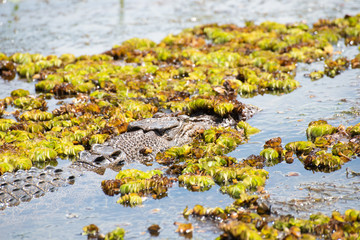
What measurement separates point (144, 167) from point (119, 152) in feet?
1.88

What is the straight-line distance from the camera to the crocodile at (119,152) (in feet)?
21.0

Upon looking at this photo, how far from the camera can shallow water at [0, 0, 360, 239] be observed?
5.66m

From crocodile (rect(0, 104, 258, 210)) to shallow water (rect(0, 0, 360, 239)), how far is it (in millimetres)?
184

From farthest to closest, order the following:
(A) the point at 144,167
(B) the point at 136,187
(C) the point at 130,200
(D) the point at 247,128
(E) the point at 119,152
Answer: (D) the point at 247,128 → (E) the point at 119,152 → (A) the point at 144,167 → (B) the point at 136,187 → (C) the point at 130,200

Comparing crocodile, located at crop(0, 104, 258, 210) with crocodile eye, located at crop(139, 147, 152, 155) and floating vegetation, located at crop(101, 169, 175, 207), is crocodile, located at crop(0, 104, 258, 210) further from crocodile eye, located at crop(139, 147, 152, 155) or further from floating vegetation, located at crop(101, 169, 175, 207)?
floating vegetation, located at crop(101, 169, 175, 207)

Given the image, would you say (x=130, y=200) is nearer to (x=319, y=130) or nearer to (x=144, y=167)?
(x=144, y=167)

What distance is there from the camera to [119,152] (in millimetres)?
7562

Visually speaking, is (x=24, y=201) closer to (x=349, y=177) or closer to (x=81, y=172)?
(x=81, y=172)

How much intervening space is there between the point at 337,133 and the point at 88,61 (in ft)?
25.6

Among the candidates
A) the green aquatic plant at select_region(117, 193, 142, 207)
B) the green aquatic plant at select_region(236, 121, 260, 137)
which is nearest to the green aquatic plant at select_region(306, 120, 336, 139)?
the green aquatic plant at select_region(236, 121, 260, 137)

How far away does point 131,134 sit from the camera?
8.03 metres

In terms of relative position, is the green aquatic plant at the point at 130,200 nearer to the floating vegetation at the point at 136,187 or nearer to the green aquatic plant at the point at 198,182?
the floating vegetation at the point at 136,187

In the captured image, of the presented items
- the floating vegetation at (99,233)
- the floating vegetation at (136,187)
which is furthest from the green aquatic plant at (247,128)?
the floating vegetation at (99,233)

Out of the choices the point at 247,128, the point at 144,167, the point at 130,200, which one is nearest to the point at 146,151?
the point at 144,167
